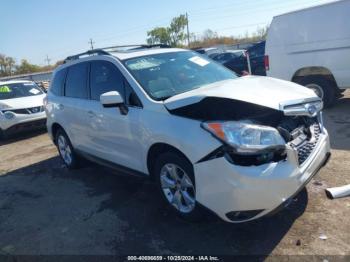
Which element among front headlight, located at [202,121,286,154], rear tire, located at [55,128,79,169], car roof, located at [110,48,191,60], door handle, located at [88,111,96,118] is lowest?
rear tire, located at [55,128,79,169]

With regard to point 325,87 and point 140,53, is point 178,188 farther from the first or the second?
point 325,87

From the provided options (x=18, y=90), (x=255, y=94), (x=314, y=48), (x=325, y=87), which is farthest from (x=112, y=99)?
(x=18, y=90)

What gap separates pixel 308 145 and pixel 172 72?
6.03 feet

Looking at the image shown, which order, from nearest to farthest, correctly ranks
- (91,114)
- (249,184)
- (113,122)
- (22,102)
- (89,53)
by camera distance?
(249,184) → (113,122) → (91,114) → (89,53) → (22,102)

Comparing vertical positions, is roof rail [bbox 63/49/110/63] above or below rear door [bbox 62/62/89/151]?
above

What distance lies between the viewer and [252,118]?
3.15m

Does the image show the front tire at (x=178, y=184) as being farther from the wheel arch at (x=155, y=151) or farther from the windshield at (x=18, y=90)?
the windshield at (x=18, y=90)

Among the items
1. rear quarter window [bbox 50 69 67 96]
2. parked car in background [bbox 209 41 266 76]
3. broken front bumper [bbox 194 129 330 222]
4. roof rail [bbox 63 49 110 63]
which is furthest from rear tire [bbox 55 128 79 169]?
parked car in background [bbox 209 41 266 76]

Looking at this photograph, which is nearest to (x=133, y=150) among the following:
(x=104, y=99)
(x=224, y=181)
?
(x=104, y=99)

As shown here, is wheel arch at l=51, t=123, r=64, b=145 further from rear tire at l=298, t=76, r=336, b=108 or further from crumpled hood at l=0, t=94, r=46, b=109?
rear tire at l=298, t=76, r=336, b=108

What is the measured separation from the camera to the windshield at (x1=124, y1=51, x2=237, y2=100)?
13.3ft

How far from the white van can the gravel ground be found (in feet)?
7.06

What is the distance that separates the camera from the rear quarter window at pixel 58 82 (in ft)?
19.5

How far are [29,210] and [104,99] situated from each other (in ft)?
6.60
